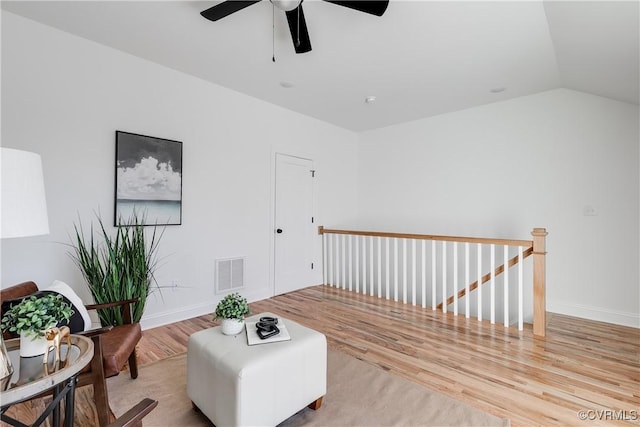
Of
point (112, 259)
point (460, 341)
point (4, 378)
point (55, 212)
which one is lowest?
point (460, 341)

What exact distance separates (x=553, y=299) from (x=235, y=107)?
4.55 m

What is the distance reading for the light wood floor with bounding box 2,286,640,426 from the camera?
6.42 ft

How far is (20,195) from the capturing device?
106 centimetres

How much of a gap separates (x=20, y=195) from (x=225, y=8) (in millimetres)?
1596

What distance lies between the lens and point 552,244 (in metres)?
3.81

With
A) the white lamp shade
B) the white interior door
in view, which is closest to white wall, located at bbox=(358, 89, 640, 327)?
the white interior door

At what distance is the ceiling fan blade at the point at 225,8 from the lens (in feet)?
6.30

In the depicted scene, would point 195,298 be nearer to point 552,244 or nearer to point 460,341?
point 460,341

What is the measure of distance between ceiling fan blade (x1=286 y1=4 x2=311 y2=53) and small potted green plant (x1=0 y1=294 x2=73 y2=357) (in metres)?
2.08

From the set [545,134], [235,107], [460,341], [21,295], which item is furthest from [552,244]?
[21,295]

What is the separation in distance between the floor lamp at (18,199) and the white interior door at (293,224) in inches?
129

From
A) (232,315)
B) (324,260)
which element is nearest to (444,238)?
(324,260)

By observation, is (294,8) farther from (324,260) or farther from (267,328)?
(324,260)

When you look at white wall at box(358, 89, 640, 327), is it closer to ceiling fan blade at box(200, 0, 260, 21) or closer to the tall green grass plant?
ceiling fan blade at box(200, 0, 260, 21)
